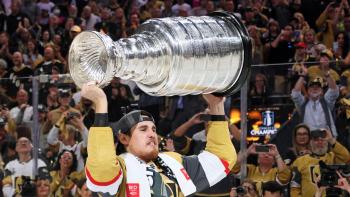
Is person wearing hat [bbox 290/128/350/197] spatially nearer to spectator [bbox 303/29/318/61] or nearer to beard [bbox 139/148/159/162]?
spectator [bbox 303/29/318/61]

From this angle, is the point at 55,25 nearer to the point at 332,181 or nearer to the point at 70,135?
the point at 70,135

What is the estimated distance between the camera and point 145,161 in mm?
5930

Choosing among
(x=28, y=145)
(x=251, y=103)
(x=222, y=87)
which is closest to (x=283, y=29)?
(x=251, y=103)

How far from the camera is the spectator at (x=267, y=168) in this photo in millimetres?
9383

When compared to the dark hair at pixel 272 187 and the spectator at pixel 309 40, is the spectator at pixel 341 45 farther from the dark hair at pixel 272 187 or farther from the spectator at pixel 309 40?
the dark hair at pixel 272 187

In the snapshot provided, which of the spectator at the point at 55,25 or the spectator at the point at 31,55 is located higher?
the spectator at the point at 55,25

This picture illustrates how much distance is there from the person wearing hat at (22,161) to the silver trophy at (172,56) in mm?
5052

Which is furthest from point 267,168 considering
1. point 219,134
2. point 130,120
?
point 130,120

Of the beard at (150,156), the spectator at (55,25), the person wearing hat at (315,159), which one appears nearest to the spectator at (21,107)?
the person wearing hat at (315,159)

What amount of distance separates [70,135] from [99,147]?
5174 millimetres

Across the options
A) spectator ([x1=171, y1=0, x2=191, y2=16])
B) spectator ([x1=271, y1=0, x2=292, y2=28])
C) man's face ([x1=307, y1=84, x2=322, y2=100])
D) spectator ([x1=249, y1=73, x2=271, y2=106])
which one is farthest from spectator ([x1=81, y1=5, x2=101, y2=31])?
man's face ([x1=307, y1=84, x2=322, y2=100])

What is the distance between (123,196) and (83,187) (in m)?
4.23

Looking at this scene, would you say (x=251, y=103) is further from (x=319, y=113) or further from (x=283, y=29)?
(x=283, y=29)

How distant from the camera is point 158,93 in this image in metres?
5.62
